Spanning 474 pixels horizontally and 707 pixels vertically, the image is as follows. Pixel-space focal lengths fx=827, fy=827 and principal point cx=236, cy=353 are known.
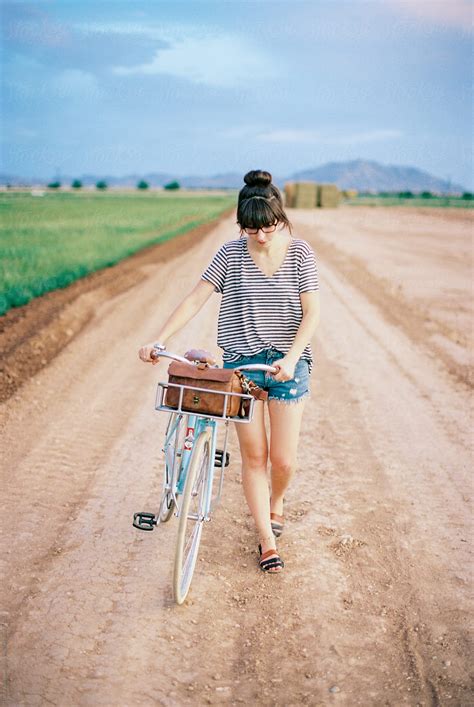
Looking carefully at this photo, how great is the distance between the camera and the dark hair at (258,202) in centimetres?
408

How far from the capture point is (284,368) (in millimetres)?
4027

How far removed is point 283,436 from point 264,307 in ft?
2.50

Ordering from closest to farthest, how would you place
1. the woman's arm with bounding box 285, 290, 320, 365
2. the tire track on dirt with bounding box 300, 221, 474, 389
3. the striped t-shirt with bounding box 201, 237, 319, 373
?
the woman's arm with bounding box 285, 290, 320, 365 → the striped t-shirt with bounding box 201, 237, 319, 373 → the tire track on dirt with bounding box 300, 221, 474, 389

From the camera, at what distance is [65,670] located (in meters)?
3.71

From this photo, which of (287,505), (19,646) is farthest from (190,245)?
(19,646)

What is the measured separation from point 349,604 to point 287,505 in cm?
135

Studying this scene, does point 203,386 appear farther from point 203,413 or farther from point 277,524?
point 277,524

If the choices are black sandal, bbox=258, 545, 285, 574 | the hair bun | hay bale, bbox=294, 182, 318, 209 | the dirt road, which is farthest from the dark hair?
hay bale, bbox=294, 182, 318, 209

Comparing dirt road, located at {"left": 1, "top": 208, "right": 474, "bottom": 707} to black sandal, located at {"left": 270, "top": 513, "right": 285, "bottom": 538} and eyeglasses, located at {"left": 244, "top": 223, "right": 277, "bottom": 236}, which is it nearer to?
black sandal, located at {"left": 270, "top": 513, "right": 285, "bottom": 538}

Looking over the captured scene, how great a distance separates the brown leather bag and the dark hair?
0.77 metres

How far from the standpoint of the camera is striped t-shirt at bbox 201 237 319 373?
171 inches

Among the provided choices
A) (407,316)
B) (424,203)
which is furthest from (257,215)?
(424,203)

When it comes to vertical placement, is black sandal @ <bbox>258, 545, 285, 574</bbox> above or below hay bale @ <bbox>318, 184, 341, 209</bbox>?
below

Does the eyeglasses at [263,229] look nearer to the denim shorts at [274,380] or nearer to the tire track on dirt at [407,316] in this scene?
the denim shorts at [274,380]
